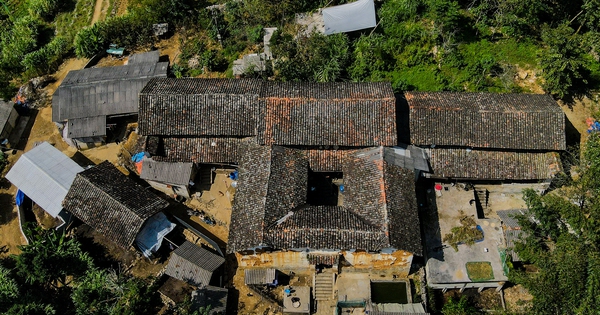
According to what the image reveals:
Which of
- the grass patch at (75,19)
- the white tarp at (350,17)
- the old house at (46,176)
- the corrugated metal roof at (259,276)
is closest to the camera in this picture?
the corrugated metal roof at (259,276)

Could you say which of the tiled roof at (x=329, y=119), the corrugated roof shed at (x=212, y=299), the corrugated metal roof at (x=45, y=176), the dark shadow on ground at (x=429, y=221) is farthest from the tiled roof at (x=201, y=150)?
the dark shadow on ground at (x=429, y=221)

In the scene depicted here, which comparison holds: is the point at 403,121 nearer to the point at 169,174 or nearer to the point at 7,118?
the point at 169,174

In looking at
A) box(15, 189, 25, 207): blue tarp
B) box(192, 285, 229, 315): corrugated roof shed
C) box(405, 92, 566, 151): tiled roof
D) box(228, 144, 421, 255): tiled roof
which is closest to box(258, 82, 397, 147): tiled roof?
box(228, 144, 421, 255): tiled roof

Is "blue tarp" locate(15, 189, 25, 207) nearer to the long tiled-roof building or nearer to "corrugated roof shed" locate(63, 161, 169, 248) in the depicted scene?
"corrugated roof shed" locate(63, 161, 169, 248)

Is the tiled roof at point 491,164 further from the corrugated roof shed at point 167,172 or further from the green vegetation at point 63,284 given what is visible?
the green vegetation at point 63,284

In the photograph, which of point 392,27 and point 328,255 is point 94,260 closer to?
point 328,255
